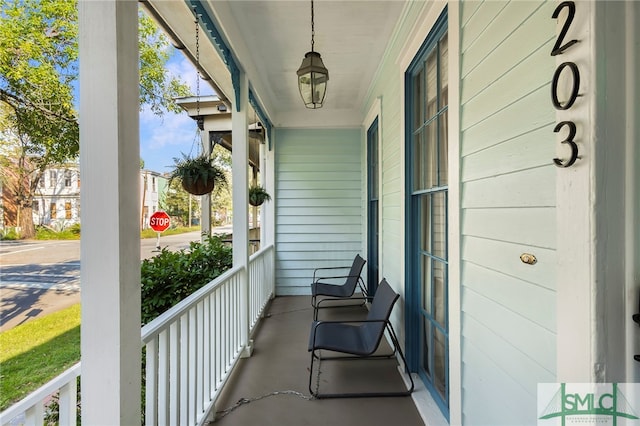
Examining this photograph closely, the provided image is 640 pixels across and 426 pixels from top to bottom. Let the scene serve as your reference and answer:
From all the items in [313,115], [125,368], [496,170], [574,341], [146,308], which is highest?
[313,115]

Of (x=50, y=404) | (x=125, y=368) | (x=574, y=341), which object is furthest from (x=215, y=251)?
(x=574, y=341)

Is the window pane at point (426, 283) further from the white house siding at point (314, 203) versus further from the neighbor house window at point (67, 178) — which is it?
the white house siding at point (314, 203)

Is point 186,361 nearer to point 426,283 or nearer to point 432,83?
point 426,283

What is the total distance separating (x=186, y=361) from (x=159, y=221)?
1329 mm

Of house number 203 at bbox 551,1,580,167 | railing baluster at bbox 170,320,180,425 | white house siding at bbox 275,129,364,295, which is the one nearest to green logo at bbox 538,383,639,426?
house number 203 at bbox 551,1,580,167

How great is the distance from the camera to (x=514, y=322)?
106 cm

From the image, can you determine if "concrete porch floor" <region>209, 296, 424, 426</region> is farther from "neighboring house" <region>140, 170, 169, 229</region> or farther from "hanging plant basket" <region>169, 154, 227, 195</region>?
"hanging plant basket" <region>169, 154, 227, 195</region>

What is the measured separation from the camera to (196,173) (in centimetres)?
240

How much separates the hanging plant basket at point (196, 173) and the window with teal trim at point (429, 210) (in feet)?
5.54

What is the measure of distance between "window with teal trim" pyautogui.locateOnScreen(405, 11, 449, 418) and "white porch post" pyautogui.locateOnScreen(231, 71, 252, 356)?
4.87 feet

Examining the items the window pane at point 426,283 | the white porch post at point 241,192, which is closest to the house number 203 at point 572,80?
the window pane at point 426,283

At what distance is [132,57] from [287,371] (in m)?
2.45

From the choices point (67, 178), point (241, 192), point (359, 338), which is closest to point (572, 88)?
point (67, 178)

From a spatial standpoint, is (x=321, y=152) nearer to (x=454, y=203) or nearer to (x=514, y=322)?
(x=454, y=203)
